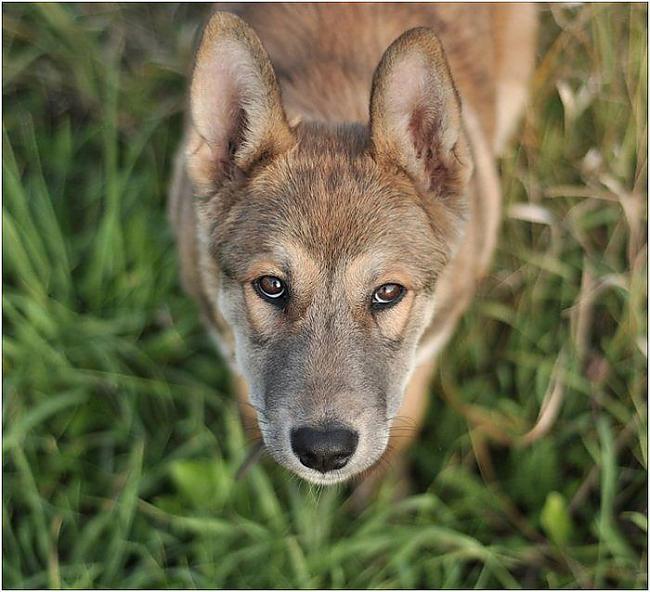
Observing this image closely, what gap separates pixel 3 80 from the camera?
486cm

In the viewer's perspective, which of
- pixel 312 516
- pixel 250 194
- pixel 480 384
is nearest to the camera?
pixel 250 194

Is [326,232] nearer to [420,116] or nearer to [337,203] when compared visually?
[337,203]

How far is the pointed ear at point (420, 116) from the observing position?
2848 mm

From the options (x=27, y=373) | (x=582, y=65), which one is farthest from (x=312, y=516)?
(x=582, y=65)

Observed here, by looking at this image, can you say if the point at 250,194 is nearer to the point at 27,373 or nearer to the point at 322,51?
the point at 322,51

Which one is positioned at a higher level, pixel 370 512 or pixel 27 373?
pixel 27 373

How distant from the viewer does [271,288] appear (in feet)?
9.91

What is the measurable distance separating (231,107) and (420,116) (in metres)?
0.68

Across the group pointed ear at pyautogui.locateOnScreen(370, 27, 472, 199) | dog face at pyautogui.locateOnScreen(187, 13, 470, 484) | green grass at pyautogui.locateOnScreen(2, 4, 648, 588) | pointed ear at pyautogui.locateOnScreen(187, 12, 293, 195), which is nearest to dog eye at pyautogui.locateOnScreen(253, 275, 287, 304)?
dog face at pyautogui.locateOnScreen(187, 13, 470, 484)

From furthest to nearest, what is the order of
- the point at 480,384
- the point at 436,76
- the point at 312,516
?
1. the point at 480,384
2. the point at 312,516
3. the point at 436,76

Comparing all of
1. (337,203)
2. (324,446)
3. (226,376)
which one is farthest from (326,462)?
(226,376)

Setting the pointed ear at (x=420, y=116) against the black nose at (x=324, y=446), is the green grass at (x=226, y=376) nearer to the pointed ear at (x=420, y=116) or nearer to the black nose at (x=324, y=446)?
the black nose at (x=324, y=446)

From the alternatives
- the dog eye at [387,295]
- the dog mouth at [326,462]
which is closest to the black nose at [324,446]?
the dog mouth at [326,462]

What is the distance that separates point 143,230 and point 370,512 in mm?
1840
